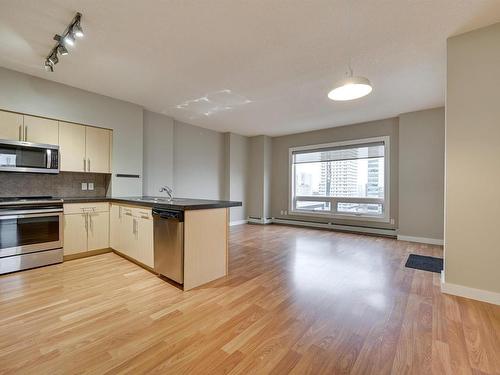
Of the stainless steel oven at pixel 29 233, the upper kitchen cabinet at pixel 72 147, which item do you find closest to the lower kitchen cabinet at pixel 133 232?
the stainless steel oven at pixel 29 233

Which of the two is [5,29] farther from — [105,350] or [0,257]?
[105,350]

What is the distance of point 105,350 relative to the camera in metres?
1.61

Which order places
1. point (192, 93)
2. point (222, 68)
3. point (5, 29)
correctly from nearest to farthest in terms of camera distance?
point (5, 29) → point (222, 68) → point (192, 93)

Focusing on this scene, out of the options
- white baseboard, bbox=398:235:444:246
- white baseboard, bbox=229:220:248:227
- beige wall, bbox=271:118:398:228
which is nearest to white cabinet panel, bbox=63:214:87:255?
white baseboard, bbox=229:220:248:227

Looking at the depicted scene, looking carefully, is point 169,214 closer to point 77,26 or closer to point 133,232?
point 133,232

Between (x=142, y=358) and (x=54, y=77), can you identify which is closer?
(x=142, y=358)

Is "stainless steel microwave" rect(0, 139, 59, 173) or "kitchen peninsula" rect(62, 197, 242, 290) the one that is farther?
"stainless steel microwave" rect(0, 139, 59, 173)

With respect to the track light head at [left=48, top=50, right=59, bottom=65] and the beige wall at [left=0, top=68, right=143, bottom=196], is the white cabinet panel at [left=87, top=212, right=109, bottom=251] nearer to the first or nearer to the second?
the beige wall at [left=0, top=68, right=143, bottom=196]

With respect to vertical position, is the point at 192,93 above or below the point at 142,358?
above

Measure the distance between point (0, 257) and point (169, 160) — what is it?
10.3ft

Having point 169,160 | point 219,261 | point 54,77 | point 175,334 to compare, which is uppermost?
point 54,77

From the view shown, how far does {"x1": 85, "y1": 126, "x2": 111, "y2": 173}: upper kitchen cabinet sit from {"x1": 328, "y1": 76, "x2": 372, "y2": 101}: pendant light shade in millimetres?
3774

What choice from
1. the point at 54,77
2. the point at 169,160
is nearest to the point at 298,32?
the point at 54,77

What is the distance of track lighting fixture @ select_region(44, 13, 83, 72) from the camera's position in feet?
7.33
